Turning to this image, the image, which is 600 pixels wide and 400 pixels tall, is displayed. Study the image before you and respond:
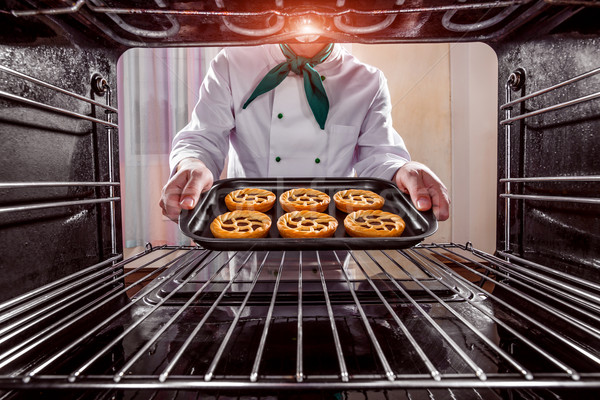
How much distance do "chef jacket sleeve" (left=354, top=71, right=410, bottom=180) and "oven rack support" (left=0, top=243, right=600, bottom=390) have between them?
0.83 metres

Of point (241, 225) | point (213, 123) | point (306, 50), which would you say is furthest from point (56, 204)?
point (306, 50)

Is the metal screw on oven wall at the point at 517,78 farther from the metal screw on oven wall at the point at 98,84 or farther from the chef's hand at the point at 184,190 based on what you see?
the metal screw on oven wall at the point at 98,84

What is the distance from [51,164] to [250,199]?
0.58 metres

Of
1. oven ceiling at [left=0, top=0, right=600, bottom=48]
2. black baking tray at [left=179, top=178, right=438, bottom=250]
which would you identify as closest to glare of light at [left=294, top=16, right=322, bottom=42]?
oven ceiling at [left=0, top=0, right=600, bottom=48]

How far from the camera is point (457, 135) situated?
2.61 m

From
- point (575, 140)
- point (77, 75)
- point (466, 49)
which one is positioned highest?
point (466, 49)

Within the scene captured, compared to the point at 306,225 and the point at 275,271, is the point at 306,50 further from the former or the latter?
the point at 275,271

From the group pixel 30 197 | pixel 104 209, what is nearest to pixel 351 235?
pixel 104 209

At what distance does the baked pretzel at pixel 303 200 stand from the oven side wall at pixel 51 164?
532 millimetres

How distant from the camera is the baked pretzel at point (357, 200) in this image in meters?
1.14

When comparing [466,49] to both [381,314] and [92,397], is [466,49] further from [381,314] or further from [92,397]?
[92,397]

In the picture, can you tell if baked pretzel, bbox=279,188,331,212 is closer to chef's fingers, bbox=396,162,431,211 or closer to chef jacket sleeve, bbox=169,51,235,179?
chef's fingers, bbox=396,162,431,211

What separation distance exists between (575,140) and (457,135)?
2.10m

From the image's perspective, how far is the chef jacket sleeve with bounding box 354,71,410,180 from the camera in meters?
1.62
